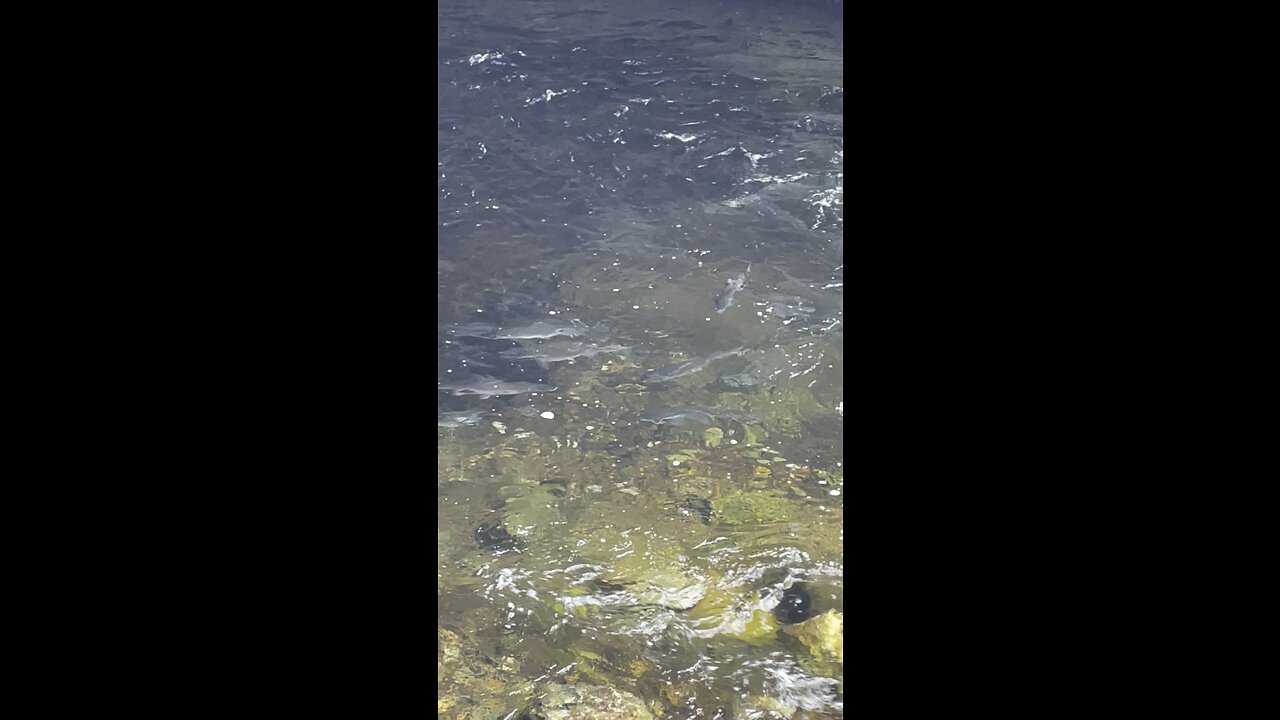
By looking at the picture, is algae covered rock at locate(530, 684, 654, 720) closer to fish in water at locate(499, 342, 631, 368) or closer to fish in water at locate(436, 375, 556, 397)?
fish in water at locate(436, 375, 556, 397)

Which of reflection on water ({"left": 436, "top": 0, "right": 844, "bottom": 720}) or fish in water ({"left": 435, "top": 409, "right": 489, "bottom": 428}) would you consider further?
fish in water ({"left": 435, "top": 409, "right": 489, "bottom": 428})

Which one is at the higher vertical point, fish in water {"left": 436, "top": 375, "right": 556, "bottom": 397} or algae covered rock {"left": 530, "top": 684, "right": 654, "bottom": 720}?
fish in water {"left": 436, "top": 375, "right": 556, "bottom": 397}

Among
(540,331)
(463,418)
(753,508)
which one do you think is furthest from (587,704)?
(540,331)

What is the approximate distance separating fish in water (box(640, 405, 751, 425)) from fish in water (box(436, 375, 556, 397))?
67cm

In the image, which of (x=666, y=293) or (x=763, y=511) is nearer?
(x=763, y=511)

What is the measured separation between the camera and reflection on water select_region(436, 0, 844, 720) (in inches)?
168

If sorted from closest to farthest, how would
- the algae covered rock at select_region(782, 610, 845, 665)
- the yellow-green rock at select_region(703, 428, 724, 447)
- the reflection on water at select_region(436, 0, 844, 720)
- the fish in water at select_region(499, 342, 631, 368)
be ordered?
the algae covered rock at select_region(782, 610, 845, 665) → the reflection on water at select_region(436, 0, 844, 720) → the yellow-green rock at select_region(703, 428, 724, 447) → the fish in water at select_region(499, 342, 631, 368)

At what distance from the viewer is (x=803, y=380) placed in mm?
5332

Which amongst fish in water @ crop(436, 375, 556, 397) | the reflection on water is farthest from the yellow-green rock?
fish in water @ crop(436, 375, 556, 397)

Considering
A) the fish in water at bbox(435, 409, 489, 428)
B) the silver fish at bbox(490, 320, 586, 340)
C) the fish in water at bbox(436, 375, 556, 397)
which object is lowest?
the fish in water at bbox(435, 409, 489, 428)
